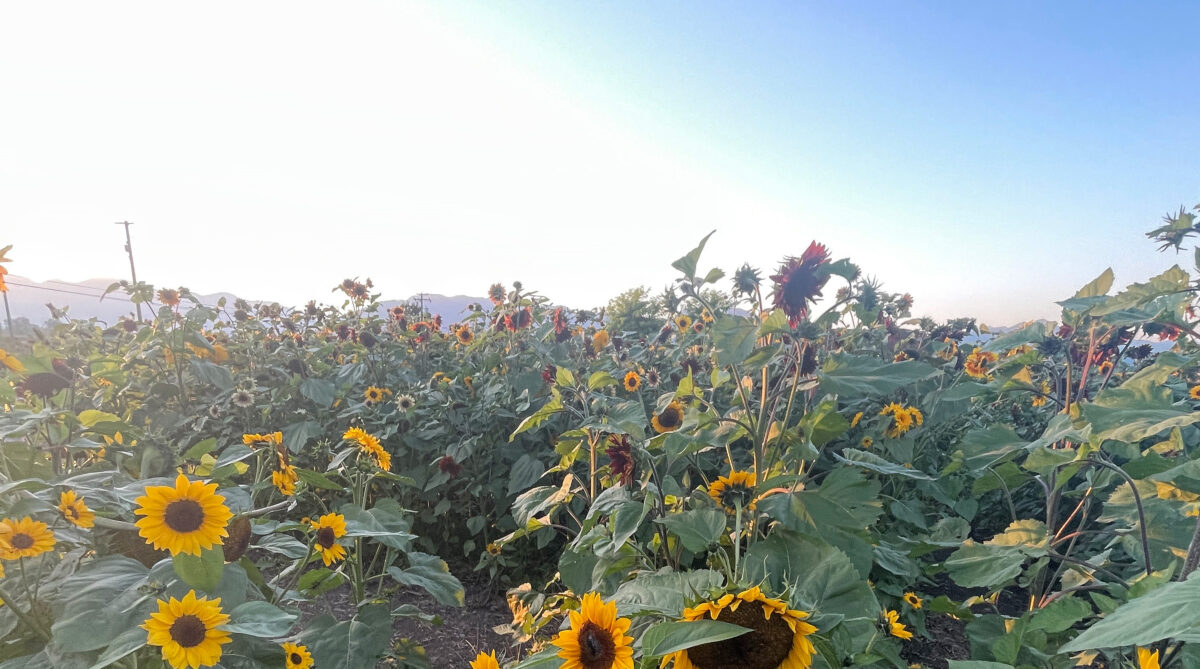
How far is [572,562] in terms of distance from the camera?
1924 millimetres

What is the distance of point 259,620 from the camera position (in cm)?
121

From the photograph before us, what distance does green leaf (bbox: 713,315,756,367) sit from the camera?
4.83 ft

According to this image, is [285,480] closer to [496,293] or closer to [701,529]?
[701,529]

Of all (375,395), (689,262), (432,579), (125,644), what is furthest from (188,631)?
(375,395)

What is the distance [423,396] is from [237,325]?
249 cm

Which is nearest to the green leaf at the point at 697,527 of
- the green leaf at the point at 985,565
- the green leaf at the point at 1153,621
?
the green leaf at the point at 985,565

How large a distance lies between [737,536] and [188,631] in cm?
114

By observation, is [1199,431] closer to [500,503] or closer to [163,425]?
[500,503]

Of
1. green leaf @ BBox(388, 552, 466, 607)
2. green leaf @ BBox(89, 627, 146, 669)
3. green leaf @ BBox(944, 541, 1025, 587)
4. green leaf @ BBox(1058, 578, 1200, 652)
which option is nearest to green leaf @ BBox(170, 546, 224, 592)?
green leaf @ BBox(89, 627, 146, 669)

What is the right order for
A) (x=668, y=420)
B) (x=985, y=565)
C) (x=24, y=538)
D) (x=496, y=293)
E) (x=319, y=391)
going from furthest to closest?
(x=496, y=293) → (x=319, y=391) → (x=668, y=420) → (x=985, y=565) → (x=24, y=538)

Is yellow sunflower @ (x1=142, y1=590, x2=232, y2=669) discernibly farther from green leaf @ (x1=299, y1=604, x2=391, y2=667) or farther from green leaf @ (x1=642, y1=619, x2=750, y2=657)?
green leaf @ (x1=642, y1=619, x2=750, y2=657)

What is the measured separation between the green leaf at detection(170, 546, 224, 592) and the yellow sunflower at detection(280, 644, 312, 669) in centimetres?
35

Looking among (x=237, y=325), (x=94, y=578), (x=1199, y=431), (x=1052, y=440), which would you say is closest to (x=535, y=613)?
(x=94, y=578)

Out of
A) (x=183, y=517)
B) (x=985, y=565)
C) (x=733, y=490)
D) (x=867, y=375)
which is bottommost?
(x=985, y=565)
